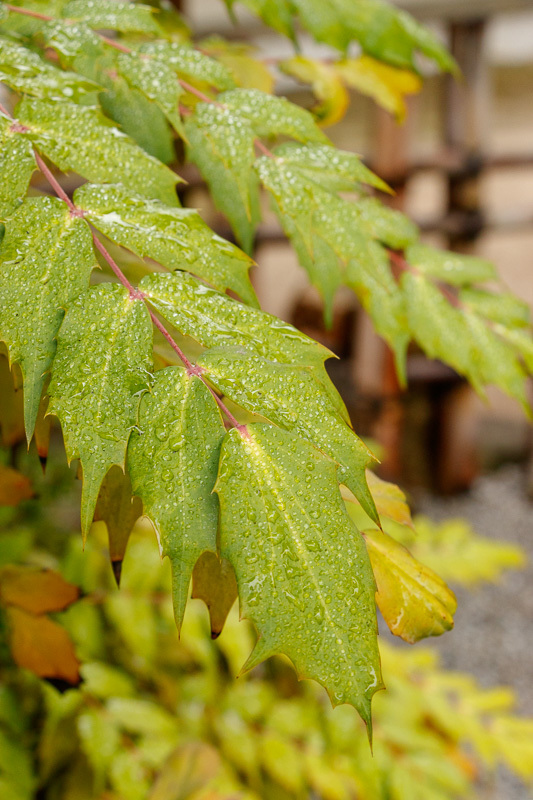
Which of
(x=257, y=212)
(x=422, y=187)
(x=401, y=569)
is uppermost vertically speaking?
(x=257, y=212)

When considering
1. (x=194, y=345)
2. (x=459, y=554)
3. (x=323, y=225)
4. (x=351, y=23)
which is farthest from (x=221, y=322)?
(x=459, y=554)

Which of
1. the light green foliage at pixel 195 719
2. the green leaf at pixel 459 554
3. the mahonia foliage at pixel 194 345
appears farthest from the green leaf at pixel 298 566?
the green leaf at pixel 459 554

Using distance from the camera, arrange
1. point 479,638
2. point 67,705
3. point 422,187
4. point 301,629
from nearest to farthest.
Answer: point 301,629 → point 67,705 → point 479,638 → point 422,187

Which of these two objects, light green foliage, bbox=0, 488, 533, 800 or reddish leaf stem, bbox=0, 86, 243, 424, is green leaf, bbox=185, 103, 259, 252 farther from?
light green foliage, bbox=0, 488, 533, 800

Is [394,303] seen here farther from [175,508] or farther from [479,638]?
[479,638]

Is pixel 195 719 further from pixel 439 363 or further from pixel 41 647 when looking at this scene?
pixel 439 363

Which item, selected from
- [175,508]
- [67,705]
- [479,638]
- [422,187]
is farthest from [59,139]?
[422,187]
